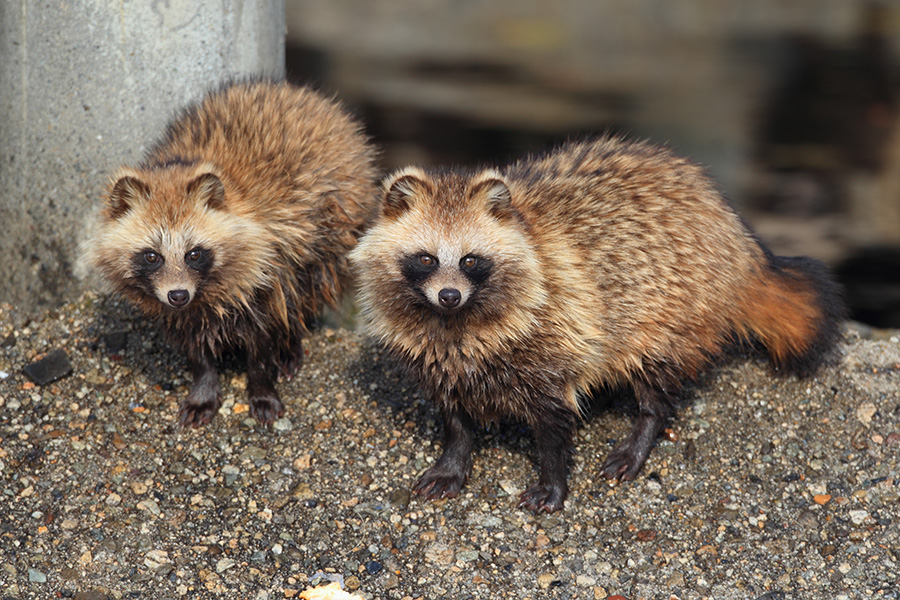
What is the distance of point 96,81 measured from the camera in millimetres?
4887

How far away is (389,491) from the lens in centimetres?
446

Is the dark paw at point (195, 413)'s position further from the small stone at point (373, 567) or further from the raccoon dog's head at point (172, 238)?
the small stone at point (373, 567)

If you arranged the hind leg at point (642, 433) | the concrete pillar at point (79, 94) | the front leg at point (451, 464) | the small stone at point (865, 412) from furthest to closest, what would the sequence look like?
1. the concrete pillar at point (79, 94)
2. the small stone at point (865, 412)
3. the hind leg at point (642, 433)
4. the front leg at point (451, 464)

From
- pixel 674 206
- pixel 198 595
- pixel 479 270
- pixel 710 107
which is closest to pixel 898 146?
pixel 710 107

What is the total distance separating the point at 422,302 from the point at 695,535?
4.84 feet

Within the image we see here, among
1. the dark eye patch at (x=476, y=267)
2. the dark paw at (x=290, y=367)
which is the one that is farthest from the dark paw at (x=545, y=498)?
the dark paw at (x=290, y=367)

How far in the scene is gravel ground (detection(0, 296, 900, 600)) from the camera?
3.94 m

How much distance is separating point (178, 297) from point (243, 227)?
0.49 meters

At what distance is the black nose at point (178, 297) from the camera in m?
4.34

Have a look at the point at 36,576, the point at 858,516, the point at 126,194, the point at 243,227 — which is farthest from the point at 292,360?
the point at 858,516

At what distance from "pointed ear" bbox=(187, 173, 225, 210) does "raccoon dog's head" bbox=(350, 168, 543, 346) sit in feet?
2.53

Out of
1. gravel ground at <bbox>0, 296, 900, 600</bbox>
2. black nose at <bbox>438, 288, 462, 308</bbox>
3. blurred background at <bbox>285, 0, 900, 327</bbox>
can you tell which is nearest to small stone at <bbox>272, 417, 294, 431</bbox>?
gravel ground at <bbox>0, 296, 900, 600</bbox>

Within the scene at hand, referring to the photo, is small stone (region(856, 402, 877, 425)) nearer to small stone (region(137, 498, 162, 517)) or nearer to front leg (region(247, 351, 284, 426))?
front leg (region(247, 351, 284, 426))

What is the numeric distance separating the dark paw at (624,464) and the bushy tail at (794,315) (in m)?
0.80
